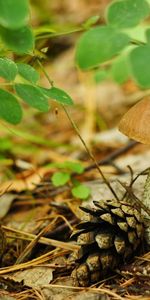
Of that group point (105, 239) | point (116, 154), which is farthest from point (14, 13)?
point (116, 154)

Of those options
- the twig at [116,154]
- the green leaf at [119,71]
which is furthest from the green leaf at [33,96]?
the twig at [116,154]

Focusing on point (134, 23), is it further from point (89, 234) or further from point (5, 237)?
point (5, 237)

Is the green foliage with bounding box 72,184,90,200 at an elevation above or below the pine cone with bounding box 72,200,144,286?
above

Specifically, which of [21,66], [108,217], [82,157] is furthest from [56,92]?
[82,157]

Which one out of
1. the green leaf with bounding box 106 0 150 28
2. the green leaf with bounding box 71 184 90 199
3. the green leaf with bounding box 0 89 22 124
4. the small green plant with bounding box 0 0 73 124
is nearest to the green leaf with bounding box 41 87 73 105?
the small green plant with bounding box 0 0 73 124

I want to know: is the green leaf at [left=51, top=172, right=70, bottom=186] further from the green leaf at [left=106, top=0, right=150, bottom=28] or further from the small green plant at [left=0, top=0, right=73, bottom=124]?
the green leaf at [left=106, top=0, right=150, bottom=28]

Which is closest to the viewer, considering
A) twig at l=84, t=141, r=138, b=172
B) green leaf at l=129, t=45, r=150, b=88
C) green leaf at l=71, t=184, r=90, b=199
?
green leaf at l=129, t=45, r=150, b=88
